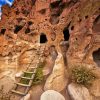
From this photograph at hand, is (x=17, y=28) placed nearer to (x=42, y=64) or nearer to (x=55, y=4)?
(x=55, y=4)

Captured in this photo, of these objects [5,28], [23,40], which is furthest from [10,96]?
[5,28]

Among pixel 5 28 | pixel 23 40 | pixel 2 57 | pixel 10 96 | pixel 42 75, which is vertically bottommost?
pixel 10 96

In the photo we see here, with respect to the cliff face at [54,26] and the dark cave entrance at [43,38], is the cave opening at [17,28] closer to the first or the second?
the cliff face at [54,26]

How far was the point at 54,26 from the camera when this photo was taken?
11.7 m

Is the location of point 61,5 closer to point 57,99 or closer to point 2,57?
point 2,57

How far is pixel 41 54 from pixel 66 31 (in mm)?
2598

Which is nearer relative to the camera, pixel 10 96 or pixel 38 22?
pixel 10 96

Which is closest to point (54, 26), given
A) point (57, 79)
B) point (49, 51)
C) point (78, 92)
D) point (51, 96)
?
point (49, 51)

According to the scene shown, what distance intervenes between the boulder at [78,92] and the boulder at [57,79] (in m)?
0.64

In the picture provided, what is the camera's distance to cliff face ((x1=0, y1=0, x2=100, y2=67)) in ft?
31.6

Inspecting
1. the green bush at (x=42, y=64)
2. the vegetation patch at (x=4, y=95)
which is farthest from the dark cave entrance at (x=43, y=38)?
the vegetation patch at (x=4, y=95)

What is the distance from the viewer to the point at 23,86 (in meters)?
9.38

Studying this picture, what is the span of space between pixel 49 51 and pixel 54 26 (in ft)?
5.41

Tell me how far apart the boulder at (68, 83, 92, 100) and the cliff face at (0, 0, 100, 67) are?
4.91 feet
